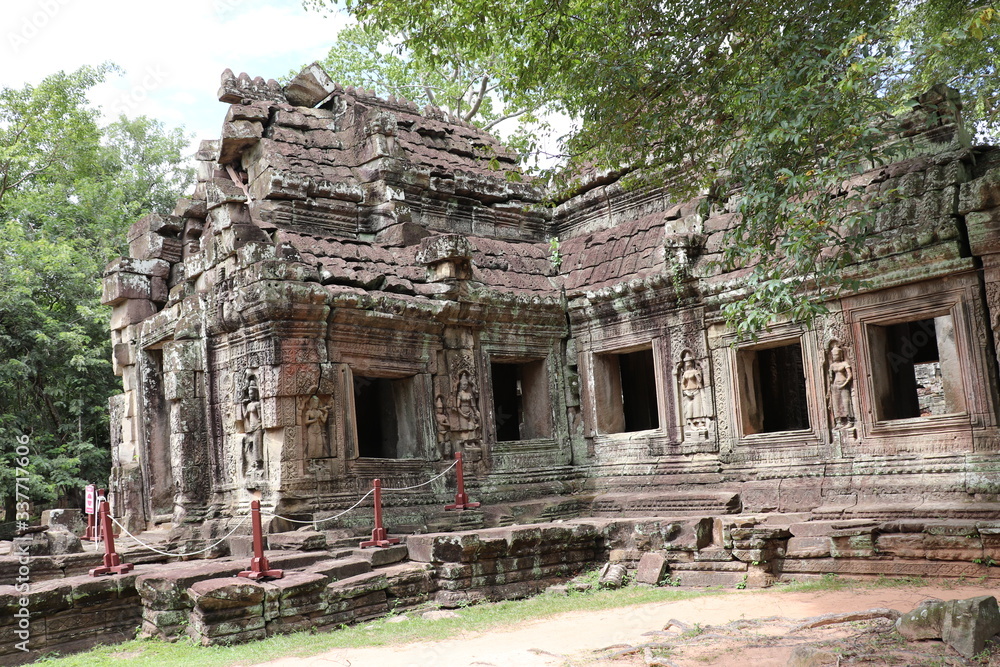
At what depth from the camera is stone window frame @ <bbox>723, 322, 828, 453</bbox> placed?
9367 mm

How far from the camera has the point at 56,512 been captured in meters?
12.1

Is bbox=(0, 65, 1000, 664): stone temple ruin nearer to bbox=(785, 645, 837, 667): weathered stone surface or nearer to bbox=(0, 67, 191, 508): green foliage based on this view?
bbox=(785, 645, 837, 667): weathered stone surface

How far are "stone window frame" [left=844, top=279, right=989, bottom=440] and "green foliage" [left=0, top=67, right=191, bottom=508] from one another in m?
13.7

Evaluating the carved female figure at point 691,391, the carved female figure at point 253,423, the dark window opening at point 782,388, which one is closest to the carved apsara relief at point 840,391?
the carved female figure at point 691,391

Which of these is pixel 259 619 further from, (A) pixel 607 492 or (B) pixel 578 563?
(A) pixel 607 492

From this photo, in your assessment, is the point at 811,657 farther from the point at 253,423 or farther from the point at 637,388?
the point at 637,388

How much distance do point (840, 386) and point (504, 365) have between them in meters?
5.66

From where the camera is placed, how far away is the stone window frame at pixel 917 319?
8180 mm

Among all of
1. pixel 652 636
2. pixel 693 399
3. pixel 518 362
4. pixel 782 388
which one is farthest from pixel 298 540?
pixel 782 388

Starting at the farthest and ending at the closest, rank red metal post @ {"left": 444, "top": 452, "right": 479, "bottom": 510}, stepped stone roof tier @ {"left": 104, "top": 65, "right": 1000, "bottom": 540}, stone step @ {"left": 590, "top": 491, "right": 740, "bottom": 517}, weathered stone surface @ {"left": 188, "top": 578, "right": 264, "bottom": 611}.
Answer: red metal post @ {"left": 444, "top": 452, "right": 479, "bottom": 510} → stone step @ {"left": 590, "top": 491, "right": 740, "bottom": 517} → stepped stone roof tier @ {"left": 104, "top": 65, "right": 1000, "bottom": 540} → weathered stone surface @ {"left": 188, "top": 578, "right": 264, "bottom": 611}

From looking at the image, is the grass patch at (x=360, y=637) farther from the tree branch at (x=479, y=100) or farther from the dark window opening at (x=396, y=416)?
the tree branch at (x=479, y=100)

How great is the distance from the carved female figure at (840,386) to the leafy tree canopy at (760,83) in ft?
2.39

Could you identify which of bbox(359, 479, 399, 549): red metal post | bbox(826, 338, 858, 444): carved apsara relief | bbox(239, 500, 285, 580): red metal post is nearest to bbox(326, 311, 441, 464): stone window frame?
bbox(359, 479, 399, 549): red metal post

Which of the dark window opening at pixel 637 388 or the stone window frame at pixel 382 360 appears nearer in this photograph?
the stone window frame at pixel 382 360
